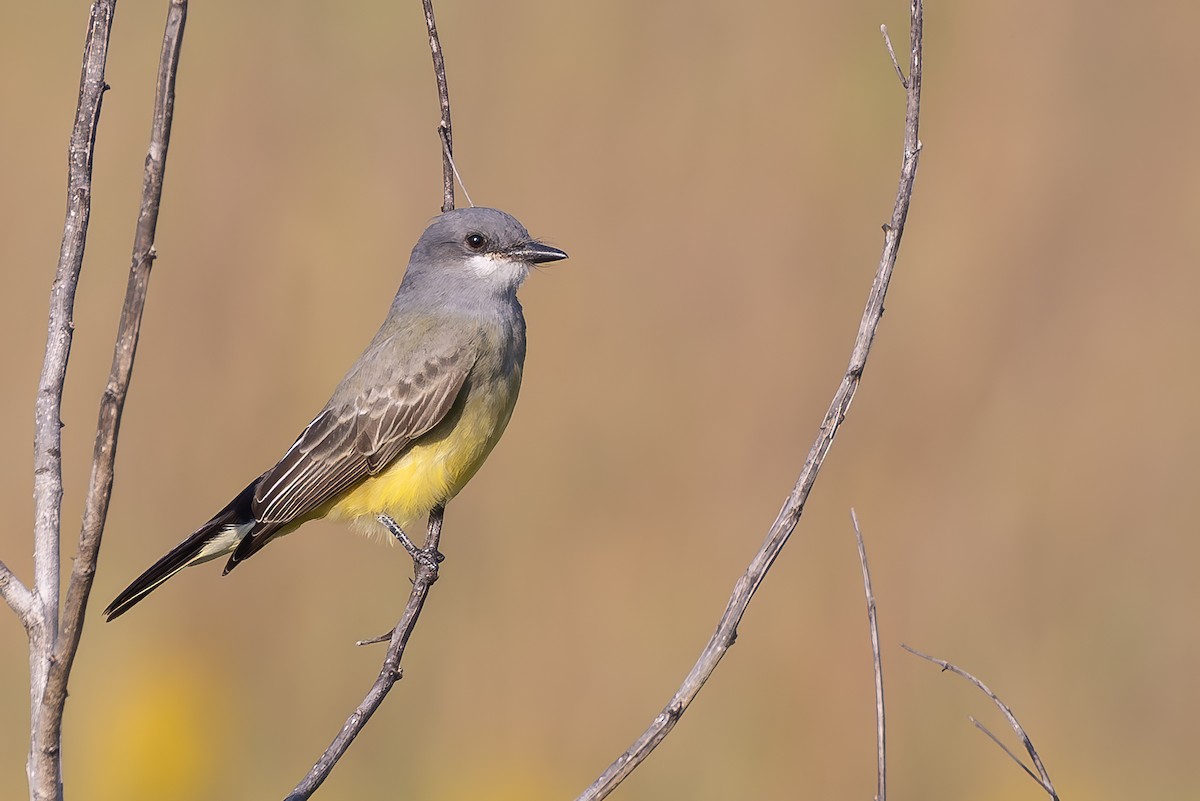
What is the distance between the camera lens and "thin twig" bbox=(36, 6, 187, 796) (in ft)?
6.91

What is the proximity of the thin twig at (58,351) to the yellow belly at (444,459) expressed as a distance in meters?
1.95

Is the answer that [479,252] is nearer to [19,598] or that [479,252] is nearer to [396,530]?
[396,530]

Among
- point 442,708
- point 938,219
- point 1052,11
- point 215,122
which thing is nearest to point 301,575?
point 442,708

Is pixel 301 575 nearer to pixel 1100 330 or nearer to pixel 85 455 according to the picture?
pixel 85 455

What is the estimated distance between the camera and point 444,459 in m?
4.33

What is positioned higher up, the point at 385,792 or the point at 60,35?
the point at 60,35

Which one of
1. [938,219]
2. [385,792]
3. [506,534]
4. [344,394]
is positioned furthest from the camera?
[938,219]

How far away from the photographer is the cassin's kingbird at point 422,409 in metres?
4.34

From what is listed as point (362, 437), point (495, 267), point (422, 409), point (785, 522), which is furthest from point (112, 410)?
point (495, 267)

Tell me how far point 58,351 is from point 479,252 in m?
2.21

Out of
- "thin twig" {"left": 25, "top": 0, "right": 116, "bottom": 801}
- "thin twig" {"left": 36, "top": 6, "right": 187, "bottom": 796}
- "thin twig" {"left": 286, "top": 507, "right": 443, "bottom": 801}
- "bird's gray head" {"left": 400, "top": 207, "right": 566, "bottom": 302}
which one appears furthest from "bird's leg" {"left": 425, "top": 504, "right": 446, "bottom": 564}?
"thin twig" {"left": 36, "top": 6, "right": 187, "bottom": 796}

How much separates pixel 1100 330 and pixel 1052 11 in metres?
1.72

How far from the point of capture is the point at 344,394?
15.2ft

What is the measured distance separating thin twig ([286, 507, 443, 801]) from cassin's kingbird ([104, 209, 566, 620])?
0.19 meters
